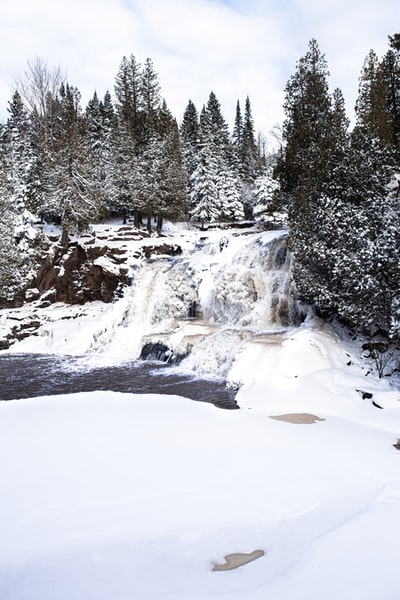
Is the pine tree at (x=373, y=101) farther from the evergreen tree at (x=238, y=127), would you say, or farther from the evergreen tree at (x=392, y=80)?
the evergreen tree at (x=238, y=127)

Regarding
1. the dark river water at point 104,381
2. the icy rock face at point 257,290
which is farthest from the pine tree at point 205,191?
the dark river water at point 104,381

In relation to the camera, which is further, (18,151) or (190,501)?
(18,151)

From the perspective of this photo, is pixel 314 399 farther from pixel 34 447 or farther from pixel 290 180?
pixel 290 180

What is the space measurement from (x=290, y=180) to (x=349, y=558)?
16.9m

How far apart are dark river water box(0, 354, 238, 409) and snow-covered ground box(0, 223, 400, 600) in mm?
2844

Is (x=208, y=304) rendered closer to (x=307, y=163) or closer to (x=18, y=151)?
(x=307, y=163)

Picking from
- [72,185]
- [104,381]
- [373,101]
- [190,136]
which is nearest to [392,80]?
[373,101]

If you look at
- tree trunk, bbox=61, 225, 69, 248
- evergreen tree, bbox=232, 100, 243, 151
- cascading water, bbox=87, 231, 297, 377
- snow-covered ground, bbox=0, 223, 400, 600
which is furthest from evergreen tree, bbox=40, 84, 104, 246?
evergreen tree, bbox=232, 100, 243, 151

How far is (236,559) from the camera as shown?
8.96 feet

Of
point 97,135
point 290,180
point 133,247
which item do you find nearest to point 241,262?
point 290,180

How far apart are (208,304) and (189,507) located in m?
13.7

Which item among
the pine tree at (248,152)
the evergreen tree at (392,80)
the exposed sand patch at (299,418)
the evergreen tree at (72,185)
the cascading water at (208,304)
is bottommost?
the exposed sand patch at (299,418)

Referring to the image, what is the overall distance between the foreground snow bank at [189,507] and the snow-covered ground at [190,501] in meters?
0.01

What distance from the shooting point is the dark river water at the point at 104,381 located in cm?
1023
